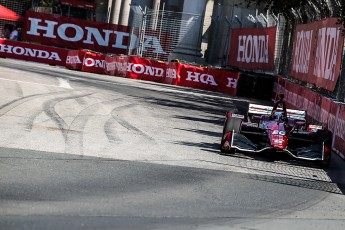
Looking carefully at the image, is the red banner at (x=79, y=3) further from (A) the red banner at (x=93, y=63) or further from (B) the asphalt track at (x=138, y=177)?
(B) the asphalt track at (x=138, y=177)

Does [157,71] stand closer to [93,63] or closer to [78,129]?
[93,63]

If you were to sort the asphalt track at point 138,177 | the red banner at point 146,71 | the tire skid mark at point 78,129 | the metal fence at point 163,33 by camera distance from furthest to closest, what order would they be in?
the metal fence at point 163,33 → the red banner at point 146,71 → the tire skid mark at point 78,129 → the asphalt track at point 138,177

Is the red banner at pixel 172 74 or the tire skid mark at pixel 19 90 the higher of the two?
the red banner at pixel 172 74

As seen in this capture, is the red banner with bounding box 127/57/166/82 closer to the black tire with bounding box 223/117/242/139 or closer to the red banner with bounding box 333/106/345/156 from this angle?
the red banner with bounding box 333/106/345/156

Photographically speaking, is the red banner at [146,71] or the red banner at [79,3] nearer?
the red banner at [146,71]

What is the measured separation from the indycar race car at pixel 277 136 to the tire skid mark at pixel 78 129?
2347 millimetres

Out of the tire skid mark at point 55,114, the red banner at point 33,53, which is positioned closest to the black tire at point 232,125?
the tire skid mark at point 55,114

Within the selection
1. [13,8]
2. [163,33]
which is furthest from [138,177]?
[13,8]

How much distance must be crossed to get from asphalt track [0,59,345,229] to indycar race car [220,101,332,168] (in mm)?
222

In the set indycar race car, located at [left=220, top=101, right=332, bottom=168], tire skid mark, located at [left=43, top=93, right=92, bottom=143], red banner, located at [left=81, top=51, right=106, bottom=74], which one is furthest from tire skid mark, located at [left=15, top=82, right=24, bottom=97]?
red banner, located at [left=81, top=51, right=106, bottom=74]

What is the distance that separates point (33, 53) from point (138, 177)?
3061 centimetres

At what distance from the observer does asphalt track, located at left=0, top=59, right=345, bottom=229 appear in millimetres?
8648

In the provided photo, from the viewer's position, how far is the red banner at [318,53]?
811 inches

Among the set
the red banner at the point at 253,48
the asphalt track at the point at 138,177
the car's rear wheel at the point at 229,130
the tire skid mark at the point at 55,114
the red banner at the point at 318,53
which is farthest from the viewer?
the red banner at the point at 253,48
